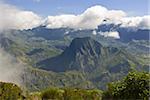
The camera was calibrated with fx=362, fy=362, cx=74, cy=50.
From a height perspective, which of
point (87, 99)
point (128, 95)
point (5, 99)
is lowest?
point (87, 99)

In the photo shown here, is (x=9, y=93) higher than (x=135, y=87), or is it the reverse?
(x=135, y=87)

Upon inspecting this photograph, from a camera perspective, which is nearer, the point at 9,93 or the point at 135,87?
the point at 135,87

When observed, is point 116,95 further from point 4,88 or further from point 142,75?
point 4,88

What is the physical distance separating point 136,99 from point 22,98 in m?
17.7

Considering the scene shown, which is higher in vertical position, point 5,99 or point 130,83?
point 130,83

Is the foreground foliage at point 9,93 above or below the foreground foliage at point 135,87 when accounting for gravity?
below

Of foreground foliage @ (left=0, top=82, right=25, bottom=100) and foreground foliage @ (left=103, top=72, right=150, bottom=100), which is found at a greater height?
foreground foliage @ (left=103, top=72, right=150, bottom=100)

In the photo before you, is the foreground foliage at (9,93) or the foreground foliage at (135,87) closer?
the foreground foliage at (135,87)

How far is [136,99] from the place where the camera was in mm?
29000

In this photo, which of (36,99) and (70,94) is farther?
(70,94)

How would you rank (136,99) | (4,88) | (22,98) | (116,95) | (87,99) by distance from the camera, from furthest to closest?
1. (87,99)
2. (4,88)
3. (22,98)
4. (116,95)
5. (136,99)

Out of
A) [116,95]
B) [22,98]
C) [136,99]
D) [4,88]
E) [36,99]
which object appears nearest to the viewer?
[136,99]

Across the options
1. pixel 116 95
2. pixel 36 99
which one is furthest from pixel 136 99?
pixel 36 99

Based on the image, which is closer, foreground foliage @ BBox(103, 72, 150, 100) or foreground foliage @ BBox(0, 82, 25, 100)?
foreground foliage @ BBox(103, 72, 150, 100)
